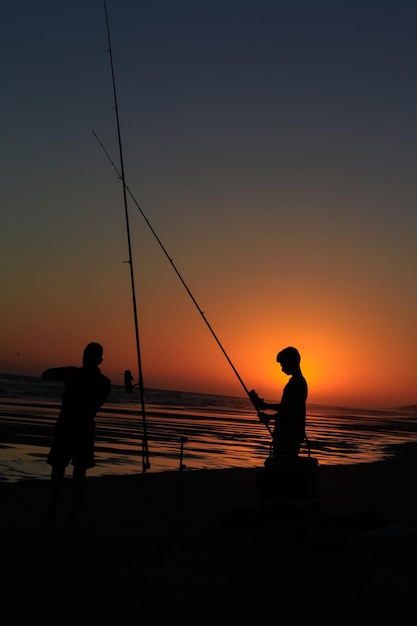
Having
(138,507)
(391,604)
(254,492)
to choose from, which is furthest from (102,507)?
(391,604)

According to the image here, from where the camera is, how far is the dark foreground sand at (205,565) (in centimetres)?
441

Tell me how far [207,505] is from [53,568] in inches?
162

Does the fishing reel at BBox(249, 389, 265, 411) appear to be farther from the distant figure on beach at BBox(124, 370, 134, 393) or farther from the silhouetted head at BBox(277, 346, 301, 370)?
the distant figure on beach at BBox(124, 370, 134, 393)

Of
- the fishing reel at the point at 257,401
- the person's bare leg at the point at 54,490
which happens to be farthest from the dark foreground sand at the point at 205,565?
the fishing reel at the point at 257,401

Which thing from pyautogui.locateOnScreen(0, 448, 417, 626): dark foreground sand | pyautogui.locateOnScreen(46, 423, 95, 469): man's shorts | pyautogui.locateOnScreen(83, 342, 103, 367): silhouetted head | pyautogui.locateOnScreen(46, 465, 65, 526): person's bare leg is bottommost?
pyautogui.locateOnScreen(0, 448, 417, 626): dark foreground sand

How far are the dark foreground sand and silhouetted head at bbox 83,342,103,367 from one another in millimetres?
1474

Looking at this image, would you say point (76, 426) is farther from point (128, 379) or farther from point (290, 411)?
point (290, 411)

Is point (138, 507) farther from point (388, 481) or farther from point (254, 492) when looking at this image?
point (388, 481)

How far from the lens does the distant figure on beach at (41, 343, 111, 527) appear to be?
6.91m

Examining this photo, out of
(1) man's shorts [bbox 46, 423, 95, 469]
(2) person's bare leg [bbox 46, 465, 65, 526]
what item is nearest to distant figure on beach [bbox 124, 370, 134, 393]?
(1) man's shorts [bbox 46, 423, 95, 469]

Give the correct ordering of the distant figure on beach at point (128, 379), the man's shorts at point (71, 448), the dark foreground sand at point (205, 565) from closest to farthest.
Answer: the dark foreground sand at point (205, 565), the man's shorts at point (71, 448), the distant figure on beach at point (128, 379)

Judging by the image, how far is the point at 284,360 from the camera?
22.9 ft

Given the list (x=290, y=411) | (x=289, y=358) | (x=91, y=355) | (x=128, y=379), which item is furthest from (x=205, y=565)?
(x=128, y=379)

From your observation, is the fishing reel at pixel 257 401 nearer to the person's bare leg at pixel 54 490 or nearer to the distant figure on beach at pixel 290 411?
the distant figure on beach at pixel 290 411
